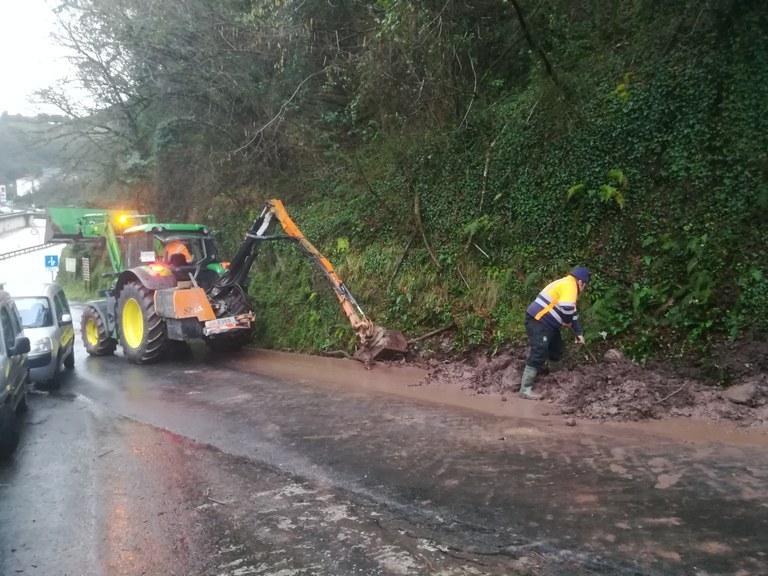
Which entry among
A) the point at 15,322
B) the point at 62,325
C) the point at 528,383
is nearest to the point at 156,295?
the point at 62,325

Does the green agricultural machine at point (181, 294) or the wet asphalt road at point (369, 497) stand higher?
the green agricultural machine at point (181, 294)

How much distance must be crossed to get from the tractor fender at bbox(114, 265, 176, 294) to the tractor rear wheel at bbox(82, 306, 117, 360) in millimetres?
1528

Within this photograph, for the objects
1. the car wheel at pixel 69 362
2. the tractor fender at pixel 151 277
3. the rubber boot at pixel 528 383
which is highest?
the tractor fender at pixel 151 277

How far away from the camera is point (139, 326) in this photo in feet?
37.1

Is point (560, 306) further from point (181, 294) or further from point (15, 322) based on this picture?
point (15, 322)

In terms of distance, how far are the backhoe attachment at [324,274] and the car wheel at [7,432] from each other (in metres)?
4.84

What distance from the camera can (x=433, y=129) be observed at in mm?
11859

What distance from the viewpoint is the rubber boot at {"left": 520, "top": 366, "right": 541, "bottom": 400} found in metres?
7.27

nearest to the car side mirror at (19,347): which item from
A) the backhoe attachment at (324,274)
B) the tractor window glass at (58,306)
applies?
the tractor window glass at (58,306)

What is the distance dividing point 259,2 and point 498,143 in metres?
6.27

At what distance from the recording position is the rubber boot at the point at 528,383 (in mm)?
7273

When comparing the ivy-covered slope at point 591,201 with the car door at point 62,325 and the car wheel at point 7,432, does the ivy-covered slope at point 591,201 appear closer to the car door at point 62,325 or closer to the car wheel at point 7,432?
the car door at point 62,325

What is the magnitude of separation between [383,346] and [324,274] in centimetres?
188

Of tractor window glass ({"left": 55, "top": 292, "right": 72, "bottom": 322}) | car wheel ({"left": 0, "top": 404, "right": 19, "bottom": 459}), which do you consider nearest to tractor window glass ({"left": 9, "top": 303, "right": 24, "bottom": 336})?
car wheel ({"left": 0, "top": 404, "right": 19, "bottom": 459})
